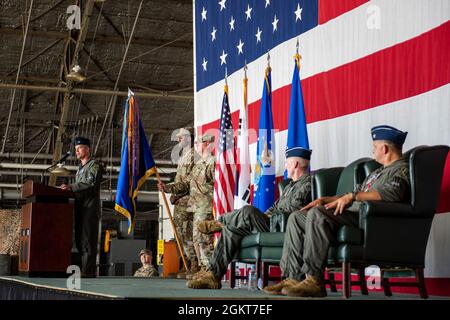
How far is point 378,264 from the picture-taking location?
4.30m

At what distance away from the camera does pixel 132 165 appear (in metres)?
7.53

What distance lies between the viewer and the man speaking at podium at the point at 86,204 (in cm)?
708

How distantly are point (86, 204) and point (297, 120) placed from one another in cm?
223

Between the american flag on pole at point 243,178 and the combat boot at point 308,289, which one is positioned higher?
the american flag on pole at point 243,178

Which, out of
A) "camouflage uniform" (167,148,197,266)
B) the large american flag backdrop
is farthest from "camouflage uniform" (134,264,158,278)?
the large american flag backdrop

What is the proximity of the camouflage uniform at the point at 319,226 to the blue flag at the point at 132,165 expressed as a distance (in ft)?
10.4

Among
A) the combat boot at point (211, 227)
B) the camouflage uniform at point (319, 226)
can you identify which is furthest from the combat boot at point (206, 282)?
the camouflage uniform at point (319, 226)

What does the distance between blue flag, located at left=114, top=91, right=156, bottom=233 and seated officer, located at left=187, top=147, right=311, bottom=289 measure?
1986 mm

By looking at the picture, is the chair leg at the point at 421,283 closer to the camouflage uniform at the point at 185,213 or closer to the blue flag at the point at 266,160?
the blue flag at the point at 266,160

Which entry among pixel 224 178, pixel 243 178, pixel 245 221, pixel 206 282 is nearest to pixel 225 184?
pixel 224 178

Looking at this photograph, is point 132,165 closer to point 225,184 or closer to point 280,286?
point 225,184

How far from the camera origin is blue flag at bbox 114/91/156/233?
24.5 ft

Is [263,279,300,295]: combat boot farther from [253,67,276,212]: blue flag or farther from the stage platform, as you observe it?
[253,67,276,212]: blue flag
